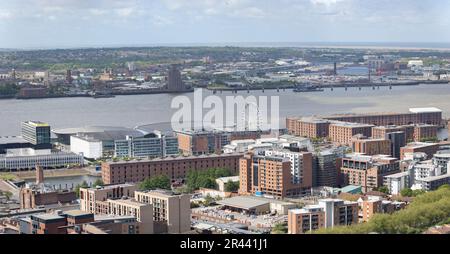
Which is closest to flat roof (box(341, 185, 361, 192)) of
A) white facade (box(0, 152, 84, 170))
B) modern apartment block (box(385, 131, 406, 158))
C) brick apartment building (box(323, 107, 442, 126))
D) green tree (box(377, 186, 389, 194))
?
green tree (box(377, 186, 389, 194))

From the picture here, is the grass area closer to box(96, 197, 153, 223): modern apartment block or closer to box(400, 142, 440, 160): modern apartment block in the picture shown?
box(96, 197, 153, 223): modern apartment block

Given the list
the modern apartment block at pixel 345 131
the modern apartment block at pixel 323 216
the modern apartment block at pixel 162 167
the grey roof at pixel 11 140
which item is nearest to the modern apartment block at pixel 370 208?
the modern apartment block at pixel 323 216

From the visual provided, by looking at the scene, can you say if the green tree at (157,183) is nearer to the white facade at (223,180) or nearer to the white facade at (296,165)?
the white facade at (223,180)

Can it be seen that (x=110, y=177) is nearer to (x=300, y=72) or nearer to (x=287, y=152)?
(x=287, y=152)

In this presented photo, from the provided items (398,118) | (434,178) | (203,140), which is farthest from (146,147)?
(398,118)

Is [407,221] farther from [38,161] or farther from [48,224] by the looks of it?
[38,161]
